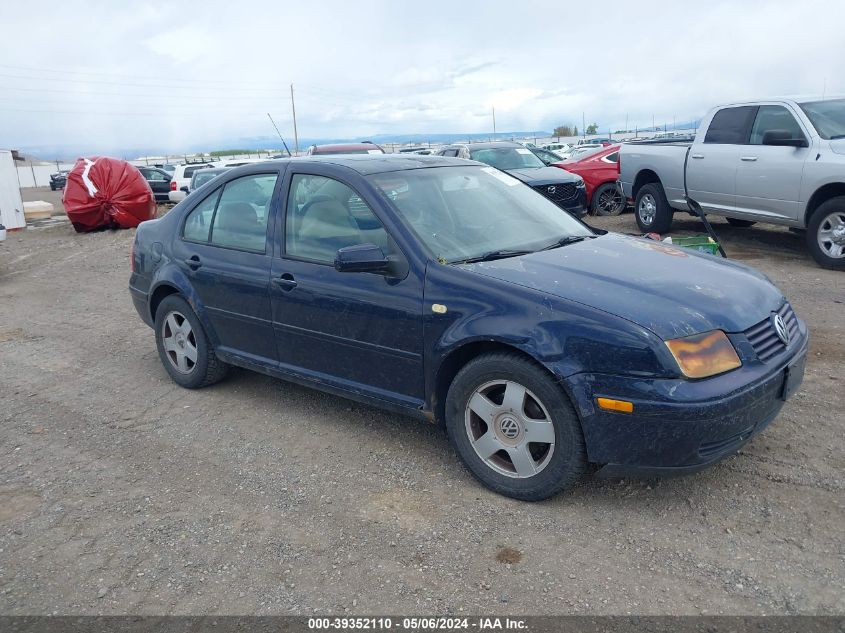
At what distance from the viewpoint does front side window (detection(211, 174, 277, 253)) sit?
15.1 ft

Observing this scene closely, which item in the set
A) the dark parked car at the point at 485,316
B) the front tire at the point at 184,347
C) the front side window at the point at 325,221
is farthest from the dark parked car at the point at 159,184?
the front side window at the point at 325,221

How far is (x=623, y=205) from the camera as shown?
1433 centimetres

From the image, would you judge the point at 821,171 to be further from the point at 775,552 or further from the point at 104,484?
the point at 104,484

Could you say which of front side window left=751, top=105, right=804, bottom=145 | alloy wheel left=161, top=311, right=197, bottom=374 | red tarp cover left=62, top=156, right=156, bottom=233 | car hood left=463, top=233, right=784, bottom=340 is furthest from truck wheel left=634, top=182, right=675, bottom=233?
red tarp cover left=62, top=156, right=156, bottom=233

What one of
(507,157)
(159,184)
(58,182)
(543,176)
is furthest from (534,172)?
(58,182)

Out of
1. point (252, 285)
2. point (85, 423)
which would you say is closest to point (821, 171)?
point (252, 285)

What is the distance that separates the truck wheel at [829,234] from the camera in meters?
8.07

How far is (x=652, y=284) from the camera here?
3.52 metres

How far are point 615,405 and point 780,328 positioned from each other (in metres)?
1.06

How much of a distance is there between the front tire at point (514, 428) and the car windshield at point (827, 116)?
6751 millimetres

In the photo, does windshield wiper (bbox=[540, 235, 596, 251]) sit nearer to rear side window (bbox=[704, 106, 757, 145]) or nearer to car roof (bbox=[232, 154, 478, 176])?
car roof (bbox=[232, 154, 478, 176])

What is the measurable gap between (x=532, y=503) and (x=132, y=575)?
6.06ft

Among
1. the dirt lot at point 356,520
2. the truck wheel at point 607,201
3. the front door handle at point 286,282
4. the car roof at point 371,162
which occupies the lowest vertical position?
the dirt lot at point 356,520

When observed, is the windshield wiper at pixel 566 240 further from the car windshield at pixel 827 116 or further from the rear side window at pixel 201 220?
the car windshield at pixel 827 116
